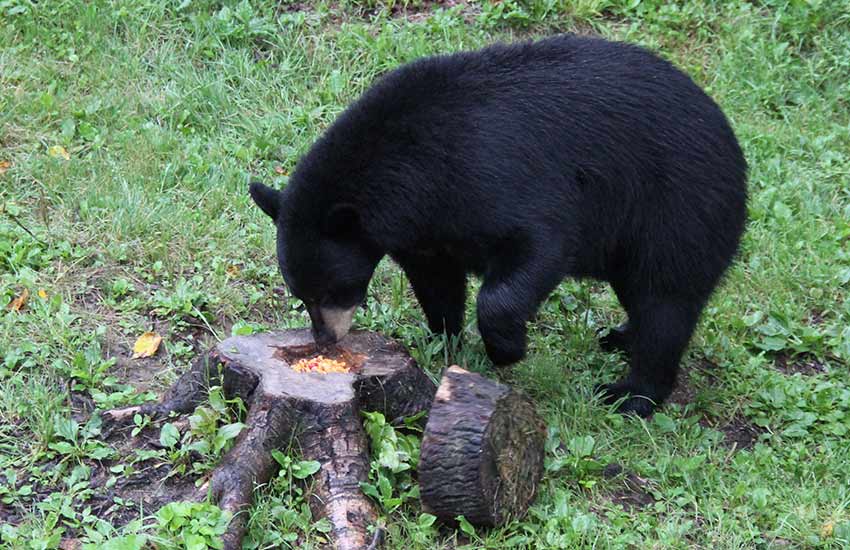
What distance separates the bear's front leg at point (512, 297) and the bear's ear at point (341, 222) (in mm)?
661

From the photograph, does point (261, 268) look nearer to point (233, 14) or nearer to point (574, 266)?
point (574, 266)

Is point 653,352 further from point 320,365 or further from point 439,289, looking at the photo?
point 320,365

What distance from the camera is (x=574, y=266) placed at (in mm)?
5516

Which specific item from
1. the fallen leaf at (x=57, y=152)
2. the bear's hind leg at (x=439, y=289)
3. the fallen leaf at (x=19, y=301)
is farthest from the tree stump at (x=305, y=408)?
the fallen leaf at (x=57, y=152)

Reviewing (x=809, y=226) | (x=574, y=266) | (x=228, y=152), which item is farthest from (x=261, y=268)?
(x=809, y=226)

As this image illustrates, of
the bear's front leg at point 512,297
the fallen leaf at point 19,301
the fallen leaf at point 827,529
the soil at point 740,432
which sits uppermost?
the bear's front leg at point 512,297

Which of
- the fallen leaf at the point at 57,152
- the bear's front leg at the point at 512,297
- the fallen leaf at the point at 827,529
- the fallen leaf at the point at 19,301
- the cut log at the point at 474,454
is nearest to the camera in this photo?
the cut log at the point at 474,454

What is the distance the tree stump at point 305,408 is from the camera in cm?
452

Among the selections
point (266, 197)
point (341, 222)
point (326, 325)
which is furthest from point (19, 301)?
point (341, 222)

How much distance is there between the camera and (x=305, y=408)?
464 centimetres

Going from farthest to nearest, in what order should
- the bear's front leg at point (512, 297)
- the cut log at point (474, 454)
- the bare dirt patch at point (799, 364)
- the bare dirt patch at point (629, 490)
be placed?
the bare dirt patch at point (799, 364) < the bear's front leg at point (512, 297) < the bare dirt patch at point (629, 490) < the cut log at point (474, 454)

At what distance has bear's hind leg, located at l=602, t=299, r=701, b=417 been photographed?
219 inches

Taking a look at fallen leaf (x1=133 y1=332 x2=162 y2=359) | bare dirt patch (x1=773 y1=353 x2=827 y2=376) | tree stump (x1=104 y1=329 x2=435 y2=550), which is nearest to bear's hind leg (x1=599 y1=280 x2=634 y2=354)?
bare dirt patch (x1=773 y1=353 x2=827 y2=376)

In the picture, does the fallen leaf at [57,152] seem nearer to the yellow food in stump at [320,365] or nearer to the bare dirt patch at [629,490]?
the yellow food in stump at [320,365]
